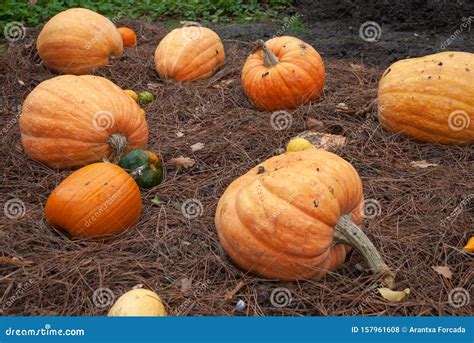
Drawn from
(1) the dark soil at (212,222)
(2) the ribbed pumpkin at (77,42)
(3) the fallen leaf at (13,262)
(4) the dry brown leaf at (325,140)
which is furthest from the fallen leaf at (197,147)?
(2) the ribbed pumpkin at (77,42)

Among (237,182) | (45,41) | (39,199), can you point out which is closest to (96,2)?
(45,41)

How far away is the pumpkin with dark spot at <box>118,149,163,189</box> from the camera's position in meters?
4.32

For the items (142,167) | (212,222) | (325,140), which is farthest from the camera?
(325,140)

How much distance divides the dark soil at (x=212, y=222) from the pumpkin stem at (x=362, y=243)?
8cm

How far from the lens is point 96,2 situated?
404 inches

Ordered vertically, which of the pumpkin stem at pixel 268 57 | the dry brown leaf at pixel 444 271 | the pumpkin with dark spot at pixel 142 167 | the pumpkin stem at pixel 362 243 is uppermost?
the pumpkin stem at pixel 362 243

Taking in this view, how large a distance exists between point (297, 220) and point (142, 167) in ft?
5.15

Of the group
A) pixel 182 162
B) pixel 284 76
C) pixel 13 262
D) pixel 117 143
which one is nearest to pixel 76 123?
pixel 117 143

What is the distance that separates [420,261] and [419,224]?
16.1 inches

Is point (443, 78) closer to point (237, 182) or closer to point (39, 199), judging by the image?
point (237, 182)

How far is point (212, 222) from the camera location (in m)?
3.93

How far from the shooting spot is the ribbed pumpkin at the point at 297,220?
3.12 metres

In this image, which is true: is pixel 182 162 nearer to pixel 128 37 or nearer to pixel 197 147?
pixel 197 147

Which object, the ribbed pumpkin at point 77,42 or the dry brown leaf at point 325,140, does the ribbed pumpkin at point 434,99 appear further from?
the ribbed pumpkin at point 77,42
